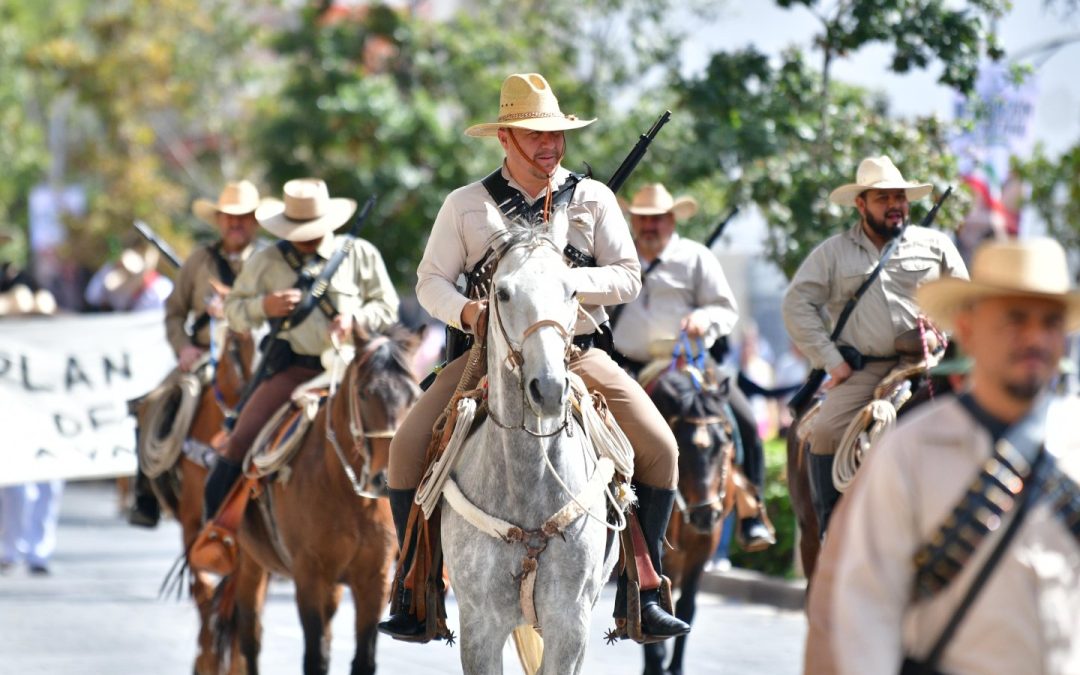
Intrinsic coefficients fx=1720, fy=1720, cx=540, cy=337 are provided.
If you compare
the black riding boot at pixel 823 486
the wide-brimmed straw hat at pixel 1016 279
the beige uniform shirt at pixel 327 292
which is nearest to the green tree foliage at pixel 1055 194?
the black riding boot at pixel 823 486

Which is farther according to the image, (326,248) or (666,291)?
(666,291)

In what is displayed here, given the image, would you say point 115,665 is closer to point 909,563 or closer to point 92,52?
point 909,563

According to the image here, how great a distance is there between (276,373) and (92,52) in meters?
27.0

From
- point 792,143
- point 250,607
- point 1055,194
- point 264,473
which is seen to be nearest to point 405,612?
point 264,473

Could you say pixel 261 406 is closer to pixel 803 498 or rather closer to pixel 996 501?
pixel 803 498

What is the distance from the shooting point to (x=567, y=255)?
24.5 feet

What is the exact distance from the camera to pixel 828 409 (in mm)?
9703

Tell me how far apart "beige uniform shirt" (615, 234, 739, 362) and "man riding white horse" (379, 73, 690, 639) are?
149 inches

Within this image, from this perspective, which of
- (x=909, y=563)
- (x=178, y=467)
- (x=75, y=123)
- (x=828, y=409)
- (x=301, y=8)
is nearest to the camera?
(x=909, y=563)

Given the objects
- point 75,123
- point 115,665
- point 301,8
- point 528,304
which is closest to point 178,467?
point 115,665

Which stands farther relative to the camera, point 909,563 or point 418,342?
point 418,342

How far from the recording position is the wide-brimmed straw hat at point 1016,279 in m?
4.18

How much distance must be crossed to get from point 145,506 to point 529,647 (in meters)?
6.27

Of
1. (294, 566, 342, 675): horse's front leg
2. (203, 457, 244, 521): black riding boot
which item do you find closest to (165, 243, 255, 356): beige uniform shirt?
(203, 457, 244, 521): black riding boot
